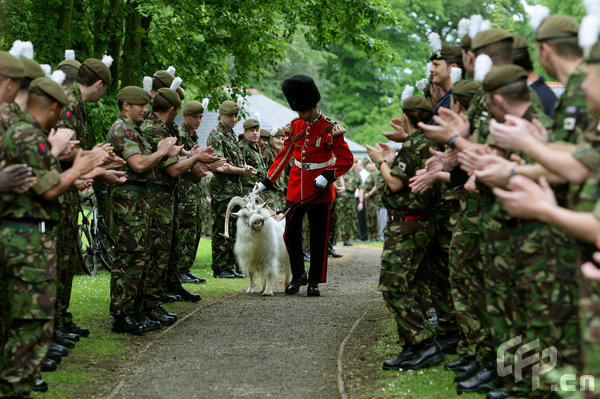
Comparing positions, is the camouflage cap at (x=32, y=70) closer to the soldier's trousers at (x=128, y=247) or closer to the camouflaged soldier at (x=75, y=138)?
the camouflaged soldier at (x=75, y=138)

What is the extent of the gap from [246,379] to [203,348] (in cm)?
147

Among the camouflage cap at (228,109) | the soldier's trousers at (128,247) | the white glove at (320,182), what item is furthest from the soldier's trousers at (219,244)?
the soldier's trousers at (128,247)

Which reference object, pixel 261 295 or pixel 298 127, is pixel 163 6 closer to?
pixel 298 127

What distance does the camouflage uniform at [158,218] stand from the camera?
1002cm

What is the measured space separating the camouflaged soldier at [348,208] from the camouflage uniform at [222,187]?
1330cm

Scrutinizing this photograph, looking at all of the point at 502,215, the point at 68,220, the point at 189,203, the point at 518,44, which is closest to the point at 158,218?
the point at 68,220

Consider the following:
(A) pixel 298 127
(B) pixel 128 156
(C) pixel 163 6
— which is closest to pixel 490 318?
(B) pixel 128 156

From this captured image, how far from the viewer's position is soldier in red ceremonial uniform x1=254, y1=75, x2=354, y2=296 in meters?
12.7

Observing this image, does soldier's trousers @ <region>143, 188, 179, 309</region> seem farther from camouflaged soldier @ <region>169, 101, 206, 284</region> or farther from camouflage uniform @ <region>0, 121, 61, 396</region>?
camouflage uniform @ <region>0, 121, 61, 396</region>

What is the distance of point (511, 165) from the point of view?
5.59 metres

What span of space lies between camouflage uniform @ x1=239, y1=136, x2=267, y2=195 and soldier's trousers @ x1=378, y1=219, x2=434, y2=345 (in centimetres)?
836

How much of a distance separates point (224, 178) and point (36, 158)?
939 cm

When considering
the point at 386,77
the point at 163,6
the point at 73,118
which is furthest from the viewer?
the point at 386,77

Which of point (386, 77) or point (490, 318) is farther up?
point (386, 77)
